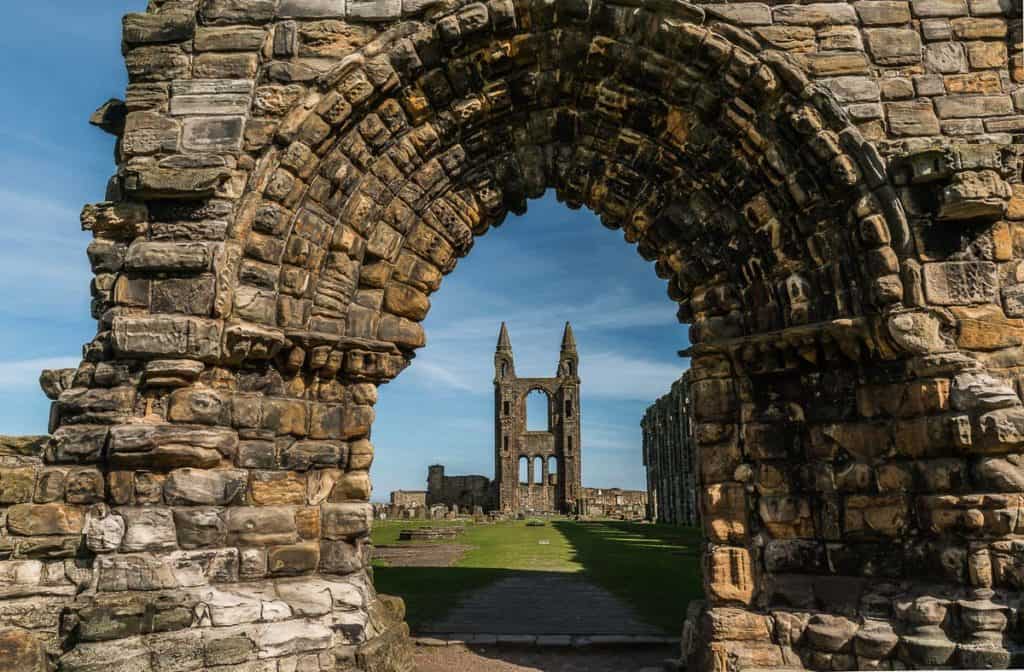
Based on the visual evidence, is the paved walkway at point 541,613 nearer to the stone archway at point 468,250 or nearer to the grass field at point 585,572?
the grass field at point 585,572

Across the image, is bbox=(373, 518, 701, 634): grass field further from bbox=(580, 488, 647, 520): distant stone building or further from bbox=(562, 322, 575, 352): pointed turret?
bbox=(562, 322, 575, 352): pointed turret

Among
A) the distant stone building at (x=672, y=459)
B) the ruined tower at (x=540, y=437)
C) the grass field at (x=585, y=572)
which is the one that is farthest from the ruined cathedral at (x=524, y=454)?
the grass field at (x=585, y=572)

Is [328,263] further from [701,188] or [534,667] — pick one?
[534,667]

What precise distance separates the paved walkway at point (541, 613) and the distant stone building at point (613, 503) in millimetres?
41888

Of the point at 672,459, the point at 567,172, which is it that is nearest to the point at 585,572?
the point at 567,172

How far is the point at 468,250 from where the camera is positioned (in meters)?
6.84

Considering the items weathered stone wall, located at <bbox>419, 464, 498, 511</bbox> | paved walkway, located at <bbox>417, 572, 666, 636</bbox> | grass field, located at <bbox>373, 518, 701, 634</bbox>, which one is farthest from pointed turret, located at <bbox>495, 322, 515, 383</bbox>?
paved walkway, located at <bbox>417, 572, 666, 636</bbox>

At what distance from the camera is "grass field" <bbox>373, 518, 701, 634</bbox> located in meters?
8.75

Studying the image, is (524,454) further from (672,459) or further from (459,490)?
(672,459)

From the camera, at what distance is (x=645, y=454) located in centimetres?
4819

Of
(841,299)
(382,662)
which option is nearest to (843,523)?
(841,299)

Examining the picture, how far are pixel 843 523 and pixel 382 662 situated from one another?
3.65 m

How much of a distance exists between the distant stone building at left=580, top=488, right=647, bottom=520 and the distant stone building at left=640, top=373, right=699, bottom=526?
755cm

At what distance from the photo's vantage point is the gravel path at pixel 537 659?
246 inches
